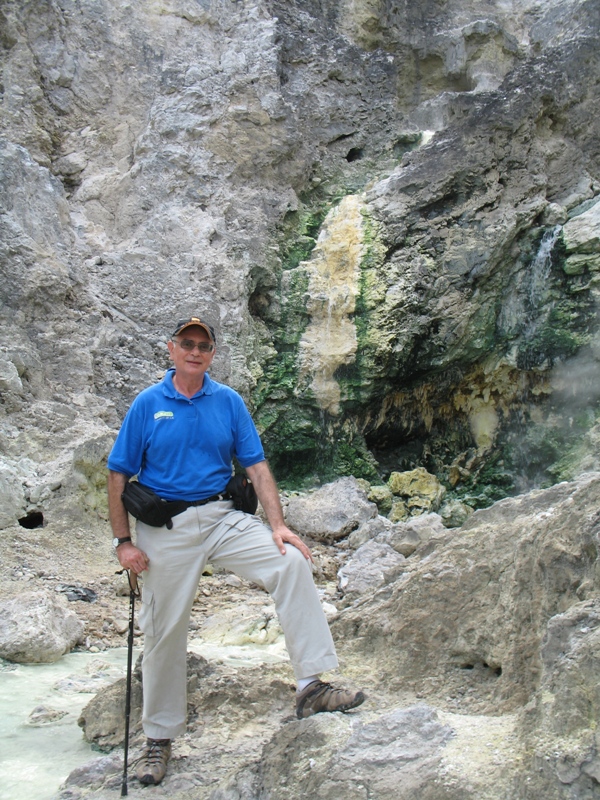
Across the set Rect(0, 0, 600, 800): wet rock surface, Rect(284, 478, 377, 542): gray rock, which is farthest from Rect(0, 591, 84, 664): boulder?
Rect(284, 478, 377, 542): gray rock

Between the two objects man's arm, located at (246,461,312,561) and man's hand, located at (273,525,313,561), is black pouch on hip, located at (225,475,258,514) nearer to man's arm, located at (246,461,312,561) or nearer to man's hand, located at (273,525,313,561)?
man's arm, located at (246,461,312,561)

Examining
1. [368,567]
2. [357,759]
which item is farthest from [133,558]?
[368,567]

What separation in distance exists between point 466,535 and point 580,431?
870 centimetres

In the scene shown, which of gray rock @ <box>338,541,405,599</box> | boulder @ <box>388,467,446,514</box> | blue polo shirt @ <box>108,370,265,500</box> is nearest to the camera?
blue polo shirt @ <box>108,370,265,500</box>

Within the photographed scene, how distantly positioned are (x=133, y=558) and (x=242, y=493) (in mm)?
508

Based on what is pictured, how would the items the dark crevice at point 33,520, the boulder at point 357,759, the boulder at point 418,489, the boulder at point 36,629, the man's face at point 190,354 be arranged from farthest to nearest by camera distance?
1. the boulder at point 418,489
2. the dark crevice at point 33,520
3. the boulder at point 36,629
4. the man's face at point 190,354
5. the boulder at point 357,759

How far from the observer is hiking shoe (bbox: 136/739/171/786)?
8.82 feet

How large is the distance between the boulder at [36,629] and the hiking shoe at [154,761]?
2143 millimetres

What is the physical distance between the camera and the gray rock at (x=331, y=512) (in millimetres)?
9516

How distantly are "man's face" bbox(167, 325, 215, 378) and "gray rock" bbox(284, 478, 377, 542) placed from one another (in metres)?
6.57

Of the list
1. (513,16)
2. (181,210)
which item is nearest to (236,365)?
(181,210)

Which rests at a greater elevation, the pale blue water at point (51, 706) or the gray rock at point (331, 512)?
the pale blue water at point (51, 706)

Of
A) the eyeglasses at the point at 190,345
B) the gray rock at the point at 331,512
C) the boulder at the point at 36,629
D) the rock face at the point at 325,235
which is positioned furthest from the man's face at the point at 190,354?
the rock face at the point at 325,235

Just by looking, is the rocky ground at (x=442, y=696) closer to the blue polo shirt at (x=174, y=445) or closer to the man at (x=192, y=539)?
the man at (x=192, y=539)
